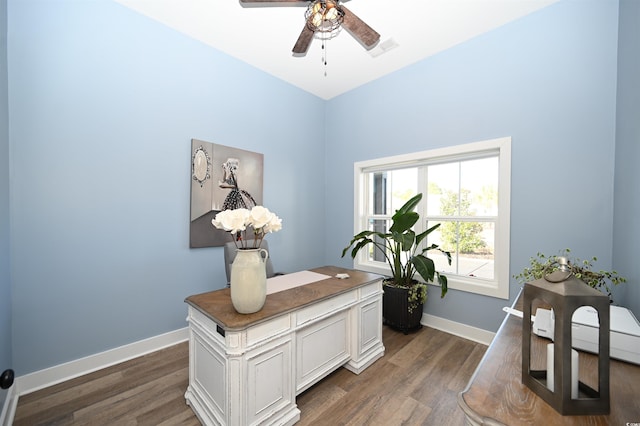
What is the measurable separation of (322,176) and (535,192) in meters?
2.68

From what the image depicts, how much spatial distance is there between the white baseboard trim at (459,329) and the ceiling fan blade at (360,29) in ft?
9.61

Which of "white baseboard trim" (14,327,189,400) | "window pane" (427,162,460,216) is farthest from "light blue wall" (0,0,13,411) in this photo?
"window pane" (427,162,460,216)

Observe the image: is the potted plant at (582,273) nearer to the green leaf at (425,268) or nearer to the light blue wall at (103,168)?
the green leaf at (425,268)

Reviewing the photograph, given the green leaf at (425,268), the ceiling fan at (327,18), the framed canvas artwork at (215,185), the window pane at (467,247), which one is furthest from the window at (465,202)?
the framed canvas artwork at (215,185)

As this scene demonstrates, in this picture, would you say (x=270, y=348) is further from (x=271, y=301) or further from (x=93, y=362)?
(x=93, y=362)

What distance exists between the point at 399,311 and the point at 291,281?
140 centimetres

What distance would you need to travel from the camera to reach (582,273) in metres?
1.42

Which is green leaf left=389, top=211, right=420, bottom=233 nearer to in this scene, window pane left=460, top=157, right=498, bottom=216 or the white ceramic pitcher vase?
window pane left=460, top=157, right=498, bottom=216

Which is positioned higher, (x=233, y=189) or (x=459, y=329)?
(x=233, y=189)

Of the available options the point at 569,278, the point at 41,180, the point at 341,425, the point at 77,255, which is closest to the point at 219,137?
the point at 41,180

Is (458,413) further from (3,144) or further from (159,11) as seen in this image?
(159,11)

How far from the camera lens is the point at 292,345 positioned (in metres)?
1.59

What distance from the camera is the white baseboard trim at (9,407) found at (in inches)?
61.8

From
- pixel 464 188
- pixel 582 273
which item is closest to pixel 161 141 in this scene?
pixel 464 188
